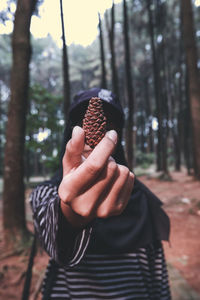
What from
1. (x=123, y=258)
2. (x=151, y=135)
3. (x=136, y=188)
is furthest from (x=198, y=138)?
(x=151, y=135)

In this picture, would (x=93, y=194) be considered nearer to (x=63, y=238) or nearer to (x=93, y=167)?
(x=93, y=167)

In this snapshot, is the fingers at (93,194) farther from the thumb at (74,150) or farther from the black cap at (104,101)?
the black cap at (104,101)

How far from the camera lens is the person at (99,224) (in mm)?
699

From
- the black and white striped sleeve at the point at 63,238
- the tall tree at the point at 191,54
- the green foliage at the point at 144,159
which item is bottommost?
the green foliage at the point at 144,159

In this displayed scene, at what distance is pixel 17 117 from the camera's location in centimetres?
351

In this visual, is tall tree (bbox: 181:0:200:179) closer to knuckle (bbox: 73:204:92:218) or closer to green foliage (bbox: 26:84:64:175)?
green foliage (bbox: 26:84:64:175)

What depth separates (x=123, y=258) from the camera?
A: 4.81 ft

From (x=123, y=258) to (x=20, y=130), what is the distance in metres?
2.92

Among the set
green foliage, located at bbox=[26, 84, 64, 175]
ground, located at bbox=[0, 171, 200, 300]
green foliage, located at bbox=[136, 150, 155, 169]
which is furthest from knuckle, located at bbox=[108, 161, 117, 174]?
green foliage, located at bbox=[136, 150, 155, 169]

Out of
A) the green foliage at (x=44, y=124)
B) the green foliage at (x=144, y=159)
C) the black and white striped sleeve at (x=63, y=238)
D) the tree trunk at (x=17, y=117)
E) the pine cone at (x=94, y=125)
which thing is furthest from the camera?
the green foliage at (x=144, y=159)

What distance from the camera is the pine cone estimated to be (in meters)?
0.78

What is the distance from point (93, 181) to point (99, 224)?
89 cm

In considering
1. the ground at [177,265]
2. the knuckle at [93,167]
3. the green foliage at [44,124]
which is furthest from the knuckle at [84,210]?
the green foliage at [44,124]

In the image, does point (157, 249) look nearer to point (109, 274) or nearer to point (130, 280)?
point (130, 280)
